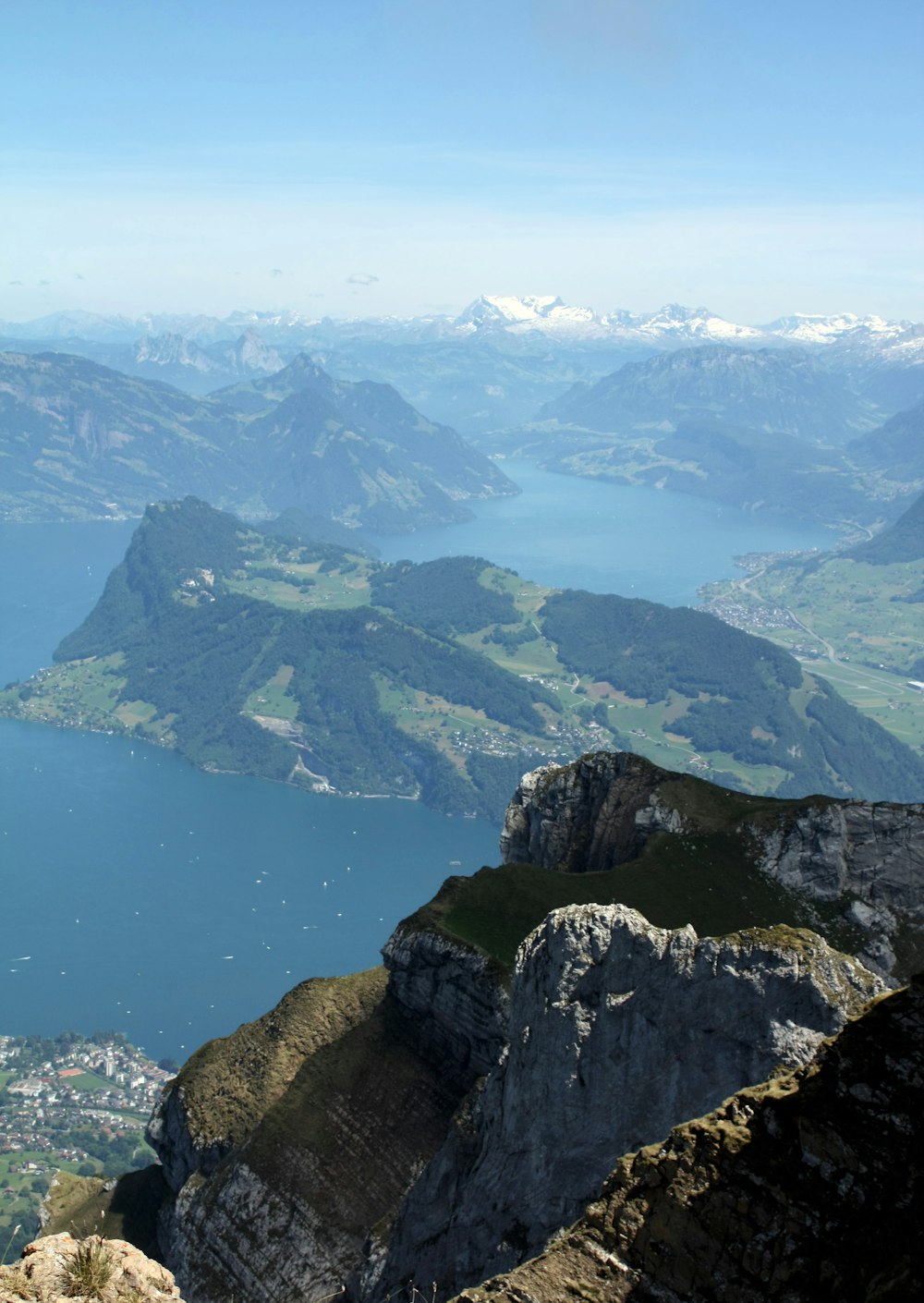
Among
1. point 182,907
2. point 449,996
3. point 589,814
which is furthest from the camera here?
point 182,907

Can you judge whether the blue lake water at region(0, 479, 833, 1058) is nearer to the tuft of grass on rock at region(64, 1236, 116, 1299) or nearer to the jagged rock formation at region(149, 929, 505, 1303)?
the jagged rock formation at region(149, 929, 505, 1303)

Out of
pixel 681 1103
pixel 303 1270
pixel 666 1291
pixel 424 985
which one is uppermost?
pixel 666 1291

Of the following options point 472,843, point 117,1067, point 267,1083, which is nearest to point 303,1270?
point 267,1083

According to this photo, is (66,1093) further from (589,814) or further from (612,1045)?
(612,1045)

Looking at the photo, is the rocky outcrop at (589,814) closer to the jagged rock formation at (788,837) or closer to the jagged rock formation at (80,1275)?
the jagged rock formation at (788,837)

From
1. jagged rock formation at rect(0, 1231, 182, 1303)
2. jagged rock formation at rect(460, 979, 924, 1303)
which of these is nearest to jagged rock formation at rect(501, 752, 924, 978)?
jagged rock formation at rect(460, 979, 924, 1303)

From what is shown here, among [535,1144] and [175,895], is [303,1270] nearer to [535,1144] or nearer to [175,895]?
[535,1144]

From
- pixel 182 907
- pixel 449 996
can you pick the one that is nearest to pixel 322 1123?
pixel 449 996
